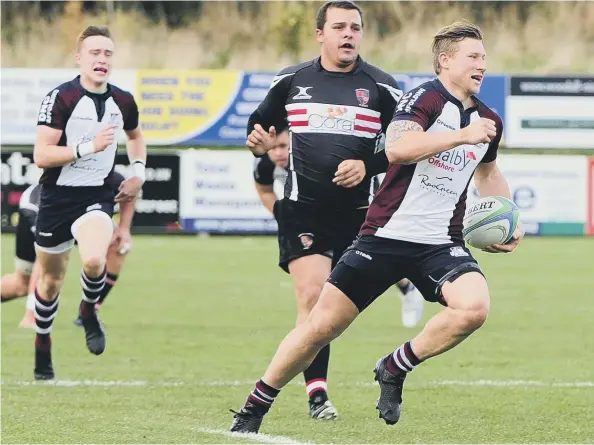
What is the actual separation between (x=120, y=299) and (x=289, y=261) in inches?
264

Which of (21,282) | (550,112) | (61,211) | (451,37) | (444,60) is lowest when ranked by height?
(550,112)

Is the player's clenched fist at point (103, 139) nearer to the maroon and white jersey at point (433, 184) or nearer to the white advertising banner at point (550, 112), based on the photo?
the maroon and white jersey at point (433, 184)

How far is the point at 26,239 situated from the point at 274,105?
3.57 metres

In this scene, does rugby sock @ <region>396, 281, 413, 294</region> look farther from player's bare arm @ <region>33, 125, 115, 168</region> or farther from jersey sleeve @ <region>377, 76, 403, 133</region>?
jersey sleeve @ <region>377, 76, 403, 133</region>

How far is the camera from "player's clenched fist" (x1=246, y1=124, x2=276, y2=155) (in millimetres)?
7801

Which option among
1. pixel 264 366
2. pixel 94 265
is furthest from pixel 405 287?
pixel 94 265

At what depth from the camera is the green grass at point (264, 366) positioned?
7.34m

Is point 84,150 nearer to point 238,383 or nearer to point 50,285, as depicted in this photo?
point 50,285

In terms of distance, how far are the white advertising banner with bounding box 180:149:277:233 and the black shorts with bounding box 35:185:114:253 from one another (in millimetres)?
12945

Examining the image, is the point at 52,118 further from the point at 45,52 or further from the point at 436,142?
the point at 45,52

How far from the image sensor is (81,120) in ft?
30.2

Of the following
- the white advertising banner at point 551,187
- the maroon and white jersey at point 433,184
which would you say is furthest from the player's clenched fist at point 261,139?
the white advertising banner at point 551,187

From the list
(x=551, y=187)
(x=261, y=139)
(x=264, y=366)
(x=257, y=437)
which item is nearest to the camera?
(x=257, y=437)

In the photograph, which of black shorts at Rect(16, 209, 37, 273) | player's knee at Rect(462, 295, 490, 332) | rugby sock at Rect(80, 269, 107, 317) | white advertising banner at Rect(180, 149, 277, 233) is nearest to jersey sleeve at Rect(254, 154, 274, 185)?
rugby sock at Rect(80, 269, 107, 317)
